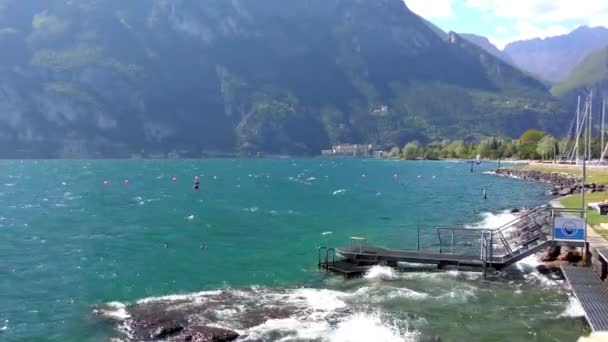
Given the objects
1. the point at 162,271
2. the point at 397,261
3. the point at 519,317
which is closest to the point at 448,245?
the point at 397,261

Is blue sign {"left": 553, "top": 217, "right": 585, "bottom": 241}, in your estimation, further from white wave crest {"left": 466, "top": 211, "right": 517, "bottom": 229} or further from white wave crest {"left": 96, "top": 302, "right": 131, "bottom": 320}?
white wave crest {"left": 96, "top": 302, "right": 131, "bottom": 320}

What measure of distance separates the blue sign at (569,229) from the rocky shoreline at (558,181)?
141ft

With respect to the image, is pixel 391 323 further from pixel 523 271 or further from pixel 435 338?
pixel 523 271

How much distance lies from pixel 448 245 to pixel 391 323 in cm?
2233

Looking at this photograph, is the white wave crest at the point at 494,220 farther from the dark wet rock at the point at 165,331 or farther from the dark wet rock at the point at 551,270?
the dark wet rock at the point at 165,331

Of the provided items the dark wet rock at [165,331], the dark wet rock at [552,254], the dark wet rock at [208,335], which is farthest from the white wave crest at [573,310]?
the dark wet rock at [165,331]

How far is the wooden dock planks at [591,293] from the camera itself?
22473 millimetres

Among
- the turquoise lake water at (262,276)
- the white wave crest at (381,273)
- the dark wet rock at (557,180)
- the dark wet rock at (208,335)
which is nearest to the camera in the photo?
the dark wet rock at (208,335)

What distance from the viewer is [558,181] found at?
11144 centimetres

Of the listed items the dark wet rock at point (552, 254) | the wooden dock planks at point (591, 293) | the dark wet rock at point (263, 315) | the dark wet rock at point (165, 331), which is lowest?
the dark wet rock at point (263, 315)

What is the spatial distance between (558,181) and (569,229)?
84969 millimetres

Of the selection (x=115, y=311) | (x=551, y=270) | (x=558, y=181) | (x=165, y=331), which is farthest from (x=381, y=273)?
(x=558, y=181)

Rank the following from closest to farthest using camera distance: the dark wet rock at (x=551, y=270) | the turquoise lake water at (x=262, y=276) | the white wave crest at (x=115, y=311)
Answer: the turquoise lake water at (x=262, y=276)
the white wave crest at (x=115, y=311)
the dark wet rock at (x=551, y=270)

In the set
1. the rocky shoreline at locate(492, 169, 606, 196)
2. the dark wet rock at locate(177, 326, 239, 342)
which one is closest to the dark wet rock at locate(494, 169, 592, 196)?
the rocky shoreline at locate(492, 169, 606, 196)
